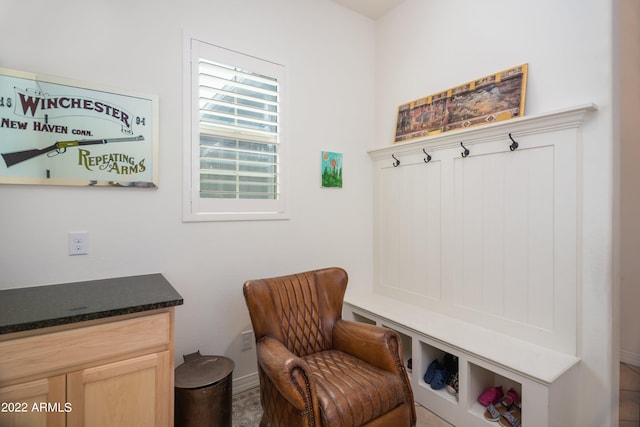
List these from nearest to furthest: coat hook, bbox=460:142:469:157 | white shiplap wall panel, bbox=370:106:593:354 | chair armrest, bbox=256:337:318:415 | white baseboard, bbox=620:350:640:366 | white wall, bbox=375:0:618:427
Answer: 1. chair armrest, bbox=256:337:318:415
2. white wall, bbox=375:0:618:427
3. white shiplap wall panel, bbox=370:106:593:354
4. coat hook, bbox=460:142:469:157
5. white baseboard, bbox=620:350:640:366

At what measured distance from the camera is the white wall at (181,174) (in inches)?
67.9

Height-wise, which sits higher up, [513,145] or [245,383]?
[513,145]

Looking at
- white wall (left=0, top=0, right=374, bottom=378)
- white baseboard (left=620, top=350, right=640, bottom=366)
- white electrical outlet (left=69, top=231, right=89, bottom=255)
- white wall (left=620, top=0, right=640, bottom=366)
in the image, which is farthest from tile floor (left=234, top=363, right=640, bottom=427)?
white electrical outlet (left=69, top=231, right=89, bottom=255)

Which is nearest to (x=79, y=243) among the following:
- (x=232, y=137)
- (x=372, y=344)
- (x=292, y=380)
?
(x=232, y=137)

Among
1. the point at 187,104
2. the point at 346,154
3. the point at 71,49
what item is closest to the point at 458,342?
A: the point at 346,154

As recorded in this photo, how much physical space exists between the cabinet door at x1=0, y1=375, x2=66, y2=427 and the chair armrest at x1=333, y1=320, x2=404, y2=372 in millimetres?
1378

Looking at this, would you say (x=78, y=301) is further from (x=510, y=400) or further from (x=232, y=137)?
(x=510, y=400)

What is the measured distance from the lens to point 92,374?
1.32 m

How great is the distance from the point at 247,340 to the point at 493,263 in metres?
1.81

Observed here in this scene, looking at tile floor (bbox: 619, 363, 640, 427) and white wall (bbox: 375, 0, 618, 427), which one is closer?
white wall (bbox: 375, 0, 618, 427)

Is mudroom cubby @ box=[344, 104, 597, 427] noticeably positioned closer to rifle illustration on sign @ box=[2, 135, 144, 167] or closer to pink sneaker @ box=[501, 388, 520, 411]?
pink sneaker @ box=[501, 388, 520, 411]

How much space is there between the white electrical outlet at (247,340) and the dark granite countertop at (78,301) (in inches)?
31.4

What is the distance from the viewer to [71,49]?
5.86 feet

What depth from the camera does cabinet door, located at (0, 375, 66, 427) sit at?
1.18 metres
